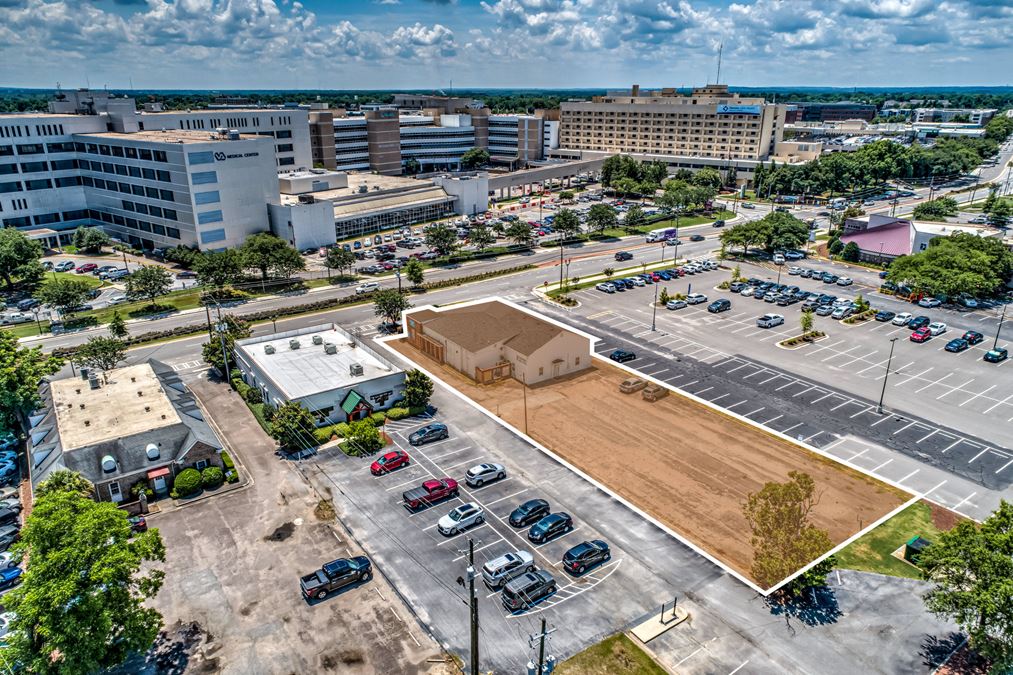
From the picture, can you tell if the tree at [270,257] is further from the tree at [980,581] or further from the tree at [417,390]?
the tree at [980,581]

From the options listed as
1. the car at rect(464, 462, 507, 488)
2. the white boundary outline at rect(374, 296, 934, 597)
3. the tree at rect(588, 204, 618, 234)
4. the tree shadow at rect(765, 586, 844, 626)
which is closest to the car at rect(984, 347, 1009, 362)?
the white boundary outline at rect(374, 296, 934, 597)

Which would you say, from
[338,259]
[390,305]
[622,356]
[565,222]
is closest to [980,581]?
[622,356]

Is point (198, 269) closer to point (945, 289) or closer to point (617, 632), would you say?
point (617, 632)

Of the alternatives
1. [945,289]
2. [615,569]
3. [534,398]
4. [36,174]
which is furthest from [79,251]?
[945,289]

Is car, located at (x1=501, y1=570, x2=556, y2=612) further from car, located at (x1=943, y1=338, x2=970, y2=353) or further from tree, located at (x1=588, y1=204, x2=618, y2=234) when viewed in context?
tree, located at (x1=588, y1=204, x2=618, y2=234)

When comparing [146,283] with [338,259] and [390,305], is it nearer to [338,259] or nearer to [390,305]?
[338,259]

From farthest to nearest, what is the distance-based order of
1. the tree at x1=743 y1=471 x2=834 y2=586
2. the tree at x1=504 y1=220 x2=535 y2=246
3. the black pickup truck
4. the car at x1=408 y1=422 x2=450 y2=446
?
the tree at x1=504 y1=220 x2=535 y2=246 → the car at x1=408 y1=422 x2=450 y2=446 → the tree at x1=743 y1=471 x2=834 y2=586 → the black pickup truck
